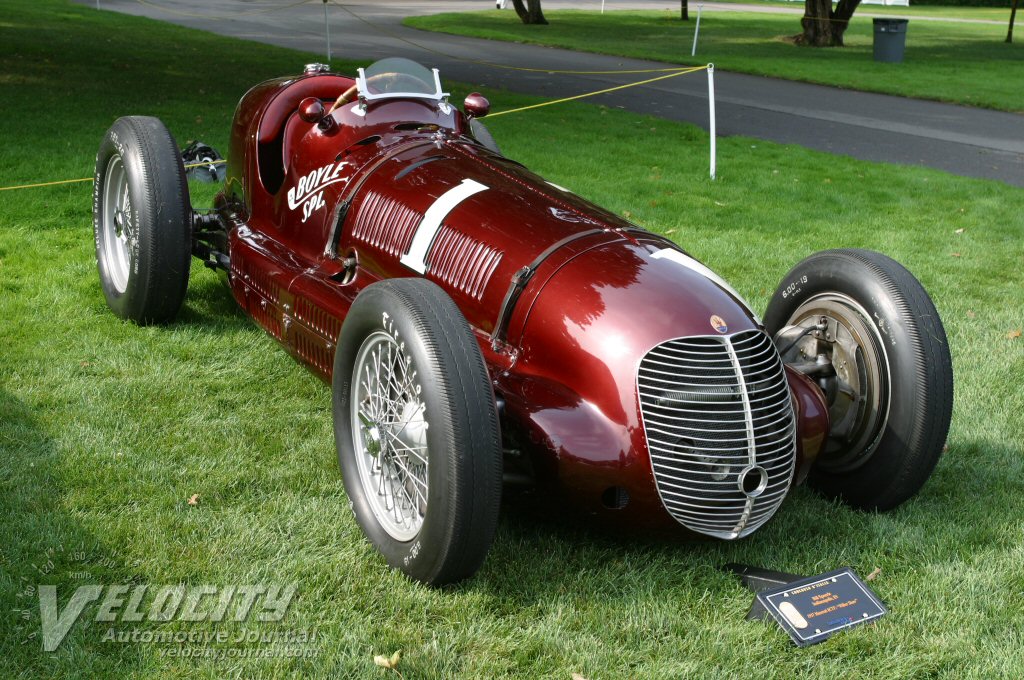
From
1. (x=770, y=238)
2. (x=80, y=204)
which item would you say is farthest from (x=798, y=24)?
(x=80, y=204)

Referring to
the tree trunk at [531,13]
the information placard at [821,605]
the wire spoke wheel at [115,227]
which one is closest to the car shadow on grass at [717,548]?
the information placard at [821,605]

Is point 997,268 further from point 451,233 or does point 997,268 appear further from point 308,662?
point 308,662

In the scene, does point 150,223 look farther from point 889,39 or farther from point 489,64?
point 889,39

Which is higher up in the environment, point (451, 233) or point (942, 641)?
point (451, 233)

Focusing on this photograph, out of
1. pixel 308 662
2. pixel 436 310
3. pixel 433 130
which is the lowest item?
pixel 308 662

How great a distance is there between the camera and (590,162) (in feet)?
34.5

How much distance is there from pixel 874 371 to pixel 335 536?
215 centimetres

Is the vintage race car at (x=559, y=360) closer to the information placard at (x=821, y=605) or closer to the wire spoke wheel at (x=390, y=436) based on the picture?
the wire spoke wheel at (x=390, y=436)

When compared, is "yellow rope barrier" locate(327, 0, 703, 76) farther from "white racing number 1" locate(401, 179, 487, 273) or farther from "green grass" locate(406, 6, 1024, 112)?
"white racing number 1" locate(401, 179, 487, 273)

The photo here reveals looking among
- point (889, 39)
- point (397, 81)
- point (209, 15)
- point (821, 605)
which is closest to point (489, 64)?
point (889, 39)

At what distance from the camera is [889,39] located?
22.3 m

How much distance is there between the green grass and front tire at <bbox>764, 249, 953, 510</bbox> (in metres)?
13.8

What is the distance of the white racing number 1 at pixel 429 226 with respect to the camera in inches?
171

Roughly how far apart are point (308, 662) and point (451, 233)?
1.89 m
